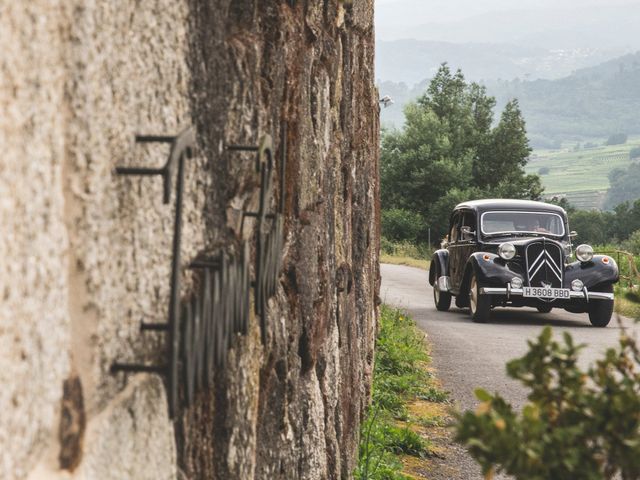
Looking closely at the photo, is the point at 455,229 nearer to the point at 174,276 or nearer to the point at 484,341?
the point at 484,341

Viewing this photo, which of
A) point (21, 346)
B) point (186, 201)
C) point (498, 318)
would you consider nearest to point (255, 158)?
point (186, 201)

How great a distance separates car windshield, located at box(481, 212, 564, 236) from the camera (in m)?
15.4

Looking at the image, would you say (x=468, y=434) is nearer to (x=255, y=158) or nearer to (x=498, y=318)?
(x=255, y=158)

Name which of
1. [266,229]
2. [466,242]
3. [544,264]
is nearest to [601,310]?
[544,264]

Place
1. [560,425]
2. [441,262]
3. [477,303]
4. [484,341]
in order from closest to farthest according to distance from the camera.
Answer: [560,425]
[484,341]
[477,303]
[441,262]

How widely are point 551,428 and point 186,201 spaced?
0.78m

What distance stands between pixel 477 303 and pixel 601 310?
1.72m

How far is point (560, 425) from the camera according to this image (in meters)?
1.88

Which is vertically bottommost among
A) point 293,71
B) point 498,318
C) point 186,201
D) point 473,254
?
point 498,318

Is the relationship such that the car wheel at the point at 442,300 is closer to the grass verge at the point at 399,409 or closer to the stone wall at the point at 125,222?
the grass verge at the point at 399,409

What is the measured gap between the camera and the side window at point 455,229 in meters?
16.5

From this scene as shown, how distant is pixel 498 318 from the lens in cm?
1561

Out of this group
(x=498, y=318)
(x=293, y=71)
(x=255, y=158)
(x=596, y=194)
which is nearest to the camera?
(x=255, y=158)

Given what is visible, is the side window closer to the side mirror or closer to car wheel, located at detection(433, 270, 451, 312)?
car wheel, located at detection(433, 270, 451, 312)
